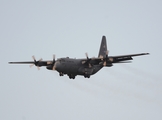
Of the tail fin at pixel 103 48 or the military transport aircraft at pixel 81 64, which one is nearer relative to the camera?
the military transport aircraft at pixel 81 64

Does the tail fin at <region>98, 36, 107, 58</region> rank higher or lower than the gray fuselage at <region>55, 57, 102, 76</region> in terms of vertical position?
A: higher

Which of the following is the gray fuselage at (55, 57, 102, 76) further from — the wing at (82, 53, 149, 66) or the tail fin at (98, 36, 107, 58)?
the tail fin at (98, 36, 107, 58)

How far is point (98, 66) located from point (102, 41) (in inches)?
316

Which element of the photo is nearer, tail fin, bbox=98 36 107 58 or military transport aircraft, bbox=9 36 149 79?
military transport aircraft, bbox=9 36 149 79

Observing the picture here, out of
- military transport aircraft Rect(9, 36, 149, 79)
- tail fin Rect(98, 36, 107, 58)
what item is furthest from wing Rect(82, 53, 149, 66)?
tail fin Rect(98, 36, 107, 58)

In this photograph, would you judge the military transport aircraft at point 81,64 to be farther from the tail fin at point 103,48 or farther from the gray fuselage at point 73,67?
the tail fin at point 103,48

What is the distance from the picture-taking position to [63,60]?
4841 centimetres

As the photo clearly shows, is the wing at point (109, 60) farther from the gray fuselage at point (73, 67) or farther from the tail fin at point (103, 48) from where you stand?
the tail fin at point (103, 48)

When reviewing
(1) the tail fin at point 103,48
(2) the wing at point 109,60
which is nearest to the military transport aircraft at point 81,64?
(2) the wing at point 109,60

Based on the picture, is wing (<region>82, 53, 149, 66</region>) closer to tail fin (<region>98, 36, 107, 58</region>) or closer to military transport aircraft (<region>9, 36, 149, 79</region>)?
military transport aircraft (<region>9, 36, 149, 79</region>)

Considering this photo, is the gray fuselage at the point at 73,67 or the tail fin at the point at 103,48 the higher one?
the tail fin at the point at 103,48

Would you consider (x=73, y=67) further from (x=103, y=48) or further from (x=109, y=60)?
(x=103, y=48)

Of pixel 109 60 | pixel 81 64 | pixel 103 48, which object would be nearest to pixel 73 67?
pixel 81 64

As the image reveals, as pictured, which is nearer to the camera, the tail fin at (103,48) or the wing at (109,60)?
the wing at (109,60)
